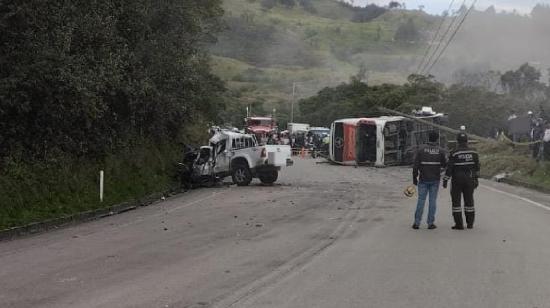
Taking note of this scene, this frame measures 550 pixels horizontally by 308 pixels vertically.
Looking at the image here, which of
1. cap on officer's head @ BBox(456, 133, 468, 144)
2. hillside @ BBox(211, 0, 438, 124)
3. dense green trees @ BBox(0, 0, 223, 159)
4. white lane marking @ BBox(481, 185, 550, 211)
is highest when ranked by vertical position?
hillside @ BBox(211, 0, 438, 124)

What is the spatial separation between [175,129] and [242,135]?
3.85 m

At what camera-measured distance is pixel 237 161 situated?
81.8 feet

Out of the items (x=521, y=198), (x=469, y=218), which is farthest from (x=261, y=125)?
(x=469, y=218)

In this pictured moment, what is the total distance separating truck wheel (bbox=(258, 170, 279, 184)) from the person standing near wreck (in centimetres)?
1211

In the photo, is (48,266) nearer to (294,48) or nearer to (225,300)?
(225,300)

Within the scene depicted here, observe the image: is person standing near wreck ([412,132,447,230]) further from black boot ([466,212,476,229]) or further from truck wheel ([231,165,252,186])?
truck wheel ([231,165,252,186])

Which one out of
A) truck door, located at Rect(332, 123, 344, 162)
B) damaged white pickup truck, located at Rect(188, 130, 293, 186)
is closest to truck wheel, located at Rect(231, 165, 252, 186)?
damaged white pickup truck, located at Rect(188, 130, 293, 186)

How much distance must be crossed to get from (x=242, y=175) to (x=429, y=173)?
41.6 feet

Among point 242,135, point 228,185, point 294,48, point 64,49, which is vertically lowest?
point 228,185

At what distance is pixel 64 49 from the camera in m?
15.0

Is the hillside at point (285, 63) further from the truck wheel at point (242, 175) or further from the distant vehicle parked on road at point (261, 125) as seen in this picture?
the truck wheel at point (242, 175)

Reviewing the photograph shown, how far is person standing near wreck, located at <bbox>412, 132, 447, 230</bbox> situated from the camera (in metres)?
12.9

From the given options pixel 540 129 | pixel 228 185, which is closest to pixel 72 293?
pixel 228 185

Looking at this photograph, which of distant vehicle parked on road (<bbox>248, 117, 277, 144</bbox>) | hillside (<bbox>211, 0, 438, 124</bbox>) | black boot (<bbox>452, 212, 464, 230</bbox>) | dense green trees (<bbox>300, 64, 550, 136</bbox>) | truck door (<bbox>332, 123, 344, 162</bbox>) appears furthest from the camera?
hillside (<bbox>211, 0, 438, 124</bbox>)
